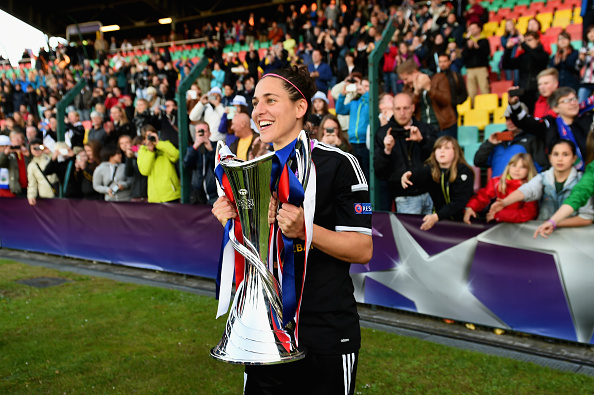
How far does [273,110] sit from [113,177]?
7.82 metres

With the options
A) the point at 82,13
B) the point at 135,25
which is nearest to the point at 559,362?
the point at 135,25

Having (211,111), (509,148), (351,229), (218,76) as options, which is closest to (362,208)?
(351,229)

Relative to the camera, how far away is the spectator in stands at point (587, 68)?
7.92 meters

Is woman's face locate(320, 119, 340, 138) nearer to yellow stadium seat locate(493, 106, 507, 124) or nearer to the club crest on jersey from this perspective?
the club crest on jersey

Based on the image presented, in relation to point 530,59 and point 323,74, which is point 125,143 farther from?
point 530,59

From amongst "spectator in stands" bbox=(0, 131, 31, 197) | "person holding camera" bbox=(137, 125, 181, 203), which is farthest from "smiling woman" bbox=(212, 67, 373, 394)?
"spectator in stands" bbox=(0, 131, 31, 197)

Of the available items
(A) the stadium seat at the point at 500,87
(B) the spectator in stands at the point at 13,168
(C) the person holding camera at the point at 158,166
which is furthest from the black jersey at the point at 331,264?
(B) the spectator in stands at the point at 13,168

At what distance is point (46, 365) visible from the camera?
15.4 ft

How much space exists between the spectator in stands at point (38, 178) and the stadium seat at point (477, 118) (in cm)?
810

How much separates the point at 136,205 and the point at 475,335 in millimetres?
5716

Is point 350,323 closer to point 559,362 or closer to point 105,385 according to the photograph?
point 105,385

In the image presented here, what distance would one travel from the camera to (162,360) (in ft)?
15.9

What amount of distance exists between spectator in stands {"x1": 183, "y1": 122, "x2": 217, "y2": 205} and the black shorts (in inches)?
228

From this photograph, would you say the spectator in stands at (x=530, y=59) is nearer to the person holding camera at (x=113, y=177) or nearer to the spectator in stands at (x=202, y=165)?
the spectator in stands at (x=202, y=165)
